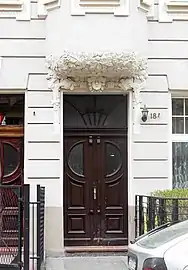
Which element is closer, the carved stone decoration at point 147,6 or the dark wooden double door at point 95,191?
the carved stone decoration at point 147,6

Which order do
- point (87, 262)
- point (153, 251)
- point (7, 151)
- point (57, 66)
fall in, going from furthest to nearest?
point (7, 151) < point (57, 66) < point (87, 262) < point (153, 251)

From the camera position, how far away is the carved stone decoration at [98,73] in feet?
39.2

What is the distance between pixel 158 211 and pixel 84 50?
3.73 m

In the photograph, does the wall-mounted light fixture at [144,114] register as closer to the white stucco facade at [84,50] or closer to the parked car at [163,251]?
the white stucco facade at [84,50]

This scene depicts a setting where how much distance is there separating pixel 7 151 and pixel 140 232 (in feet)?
11.4

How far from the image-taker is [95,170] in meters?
12.9

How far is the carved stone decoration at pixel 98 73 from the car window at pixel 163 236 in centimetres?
608

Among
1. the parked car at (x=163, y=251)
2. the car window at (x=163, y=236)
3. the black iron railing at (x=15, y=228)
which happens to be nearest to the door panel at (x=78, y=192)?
the black iron railing at (x=15, y=228)

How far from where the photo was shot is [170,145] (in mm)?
12906

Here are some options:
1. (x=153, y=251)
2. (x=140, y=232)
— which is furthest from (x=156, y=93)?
(x=153, y=251)

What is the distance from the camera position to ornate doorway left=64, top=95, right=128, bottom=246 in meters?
12.8

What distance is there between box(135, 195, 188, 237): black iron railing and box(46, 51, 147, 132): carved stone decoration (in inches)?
73.8

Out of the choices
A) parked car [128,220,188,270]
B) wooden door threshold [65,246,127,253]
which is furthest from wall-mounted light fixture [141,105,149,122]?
parked car [128,220,188,270]

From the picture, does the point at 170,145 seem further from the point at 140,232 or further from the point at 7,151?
the point at 7,151
